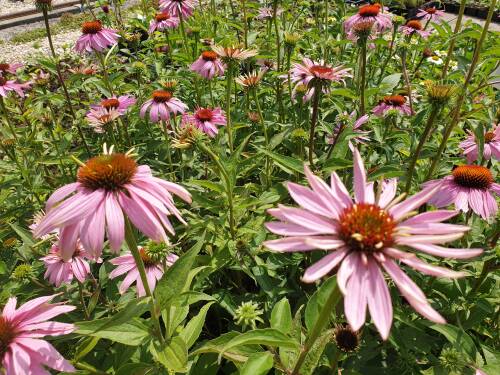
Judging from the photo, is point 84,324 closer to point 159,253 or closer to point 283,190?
point 159,253

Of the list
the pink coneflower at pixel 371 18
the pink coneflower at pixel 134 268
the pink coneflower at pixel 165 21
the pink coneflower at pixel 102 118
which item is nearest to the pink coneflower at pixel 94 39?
the pink coneflower at pixel 165 21

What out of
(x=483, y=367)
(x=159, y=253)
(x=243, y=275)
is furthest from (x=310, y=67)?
(x=483, y=367)

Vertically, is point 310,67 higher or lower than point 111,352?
higher

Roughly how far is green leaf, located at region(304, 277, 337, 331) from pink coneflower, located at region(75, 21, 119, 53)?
2361 millimetres

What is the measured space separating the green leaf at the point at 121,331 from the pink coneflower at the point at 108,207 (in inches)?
8.5

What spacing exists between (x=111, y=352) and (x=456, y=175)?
59.3 inches

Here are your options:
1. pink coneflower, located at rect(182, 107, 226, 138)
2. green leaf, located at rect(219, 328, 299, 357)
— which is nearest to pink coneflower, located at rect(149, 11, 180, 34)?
pink coneflower, located at rect(182, 107, 226, 138)

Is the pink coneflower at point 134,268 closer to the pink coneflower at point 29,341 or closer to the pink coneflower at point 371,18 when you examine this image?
the pink coneflower at point 29,341

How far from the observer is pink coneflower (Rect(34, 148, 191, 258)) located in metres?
0.90

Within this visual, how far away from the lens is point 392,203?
883mm

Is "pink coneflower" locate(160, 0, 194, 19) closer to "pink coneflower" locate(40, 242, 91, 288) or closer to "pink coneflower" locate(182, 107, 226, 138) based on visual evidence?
"pink coneflower" locate(182, 107, 226, 138)

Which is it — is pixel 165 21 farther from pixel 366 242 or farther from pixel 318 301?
pixel 366 242

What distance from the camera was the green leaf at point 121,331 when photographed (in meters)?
0.99

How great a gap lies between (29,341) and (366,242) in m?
0.83
